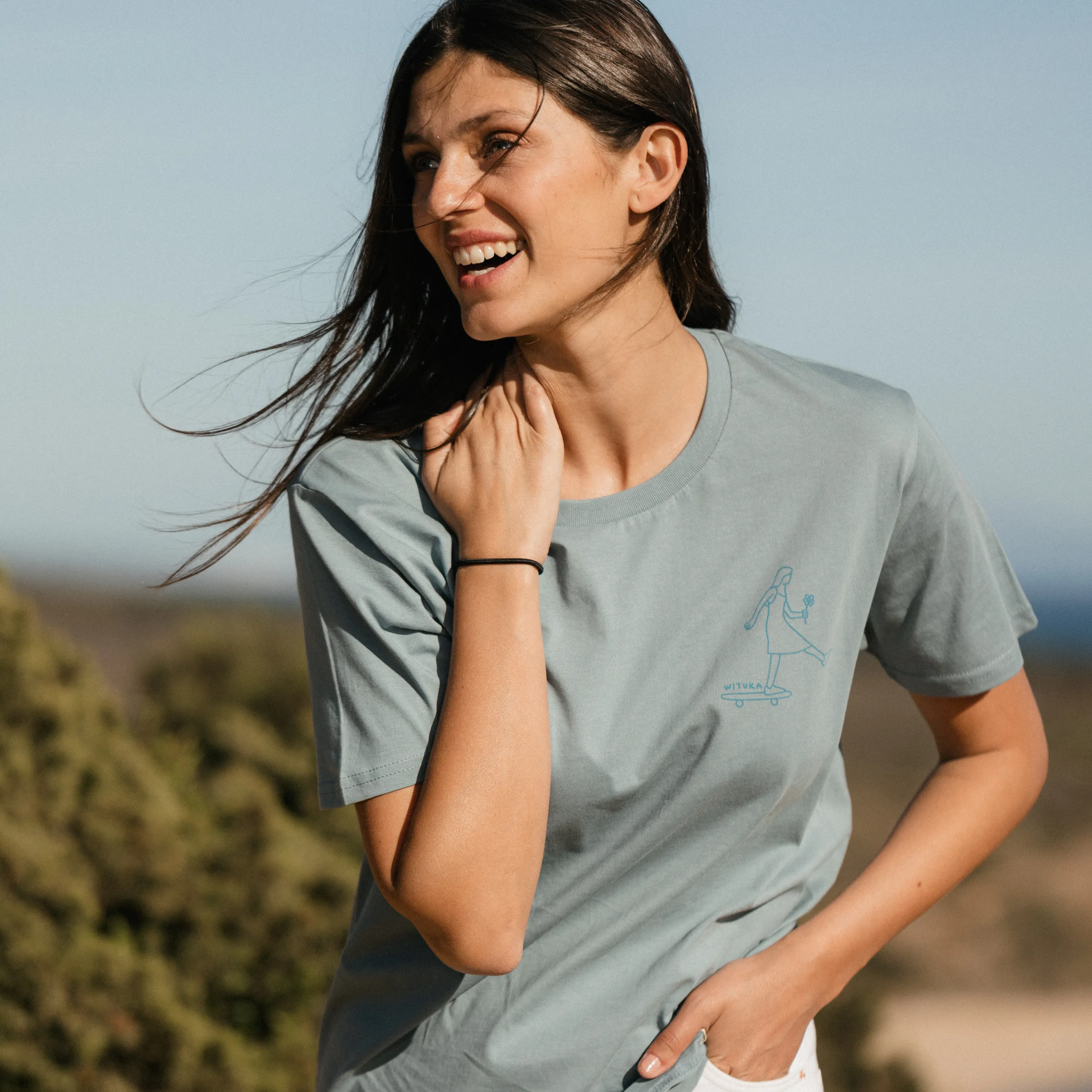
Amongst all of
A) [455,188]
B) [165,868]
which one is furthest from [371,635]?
[165,868]

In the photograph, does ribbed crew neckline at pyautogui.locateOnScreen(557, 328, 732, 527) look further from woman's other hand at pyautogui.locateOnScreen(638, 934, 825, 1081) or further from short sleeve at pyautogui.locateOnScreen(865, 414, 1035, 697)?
woman's other hand at pyautogui.locateOnScreen(638, 934, 825, 1081)

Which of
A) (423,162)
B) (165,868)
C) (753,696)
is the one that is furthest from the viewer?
(165,868)

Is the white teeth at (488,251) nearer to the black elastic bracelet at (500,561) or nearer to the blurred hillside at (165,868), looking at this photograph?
the black elastic bracelet at (500,561)

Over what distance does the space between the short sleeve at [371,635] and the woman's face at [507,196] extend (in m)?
0.27

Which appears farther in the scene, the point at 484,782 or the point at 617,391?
the point at 617,391

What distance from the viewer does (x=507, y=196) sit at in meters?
1.52

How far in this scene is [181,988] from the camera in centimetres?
391

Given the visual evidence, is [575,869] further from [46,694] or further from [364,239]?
[46,694]

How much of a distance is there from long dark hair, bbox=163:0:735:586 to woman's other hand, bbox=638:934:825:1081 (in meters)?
0.77

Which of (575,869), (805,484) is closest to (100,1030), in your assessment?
(575,869)

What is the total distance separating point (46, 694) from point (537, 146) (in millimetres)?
3045

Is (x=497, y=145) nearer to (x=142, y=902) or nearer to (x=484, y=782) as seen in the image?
(x=484, y=782)

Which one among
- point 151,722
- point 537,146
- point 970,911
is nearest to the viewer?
point 537,146

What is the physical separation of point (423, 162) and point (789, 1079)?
4.02 ft
